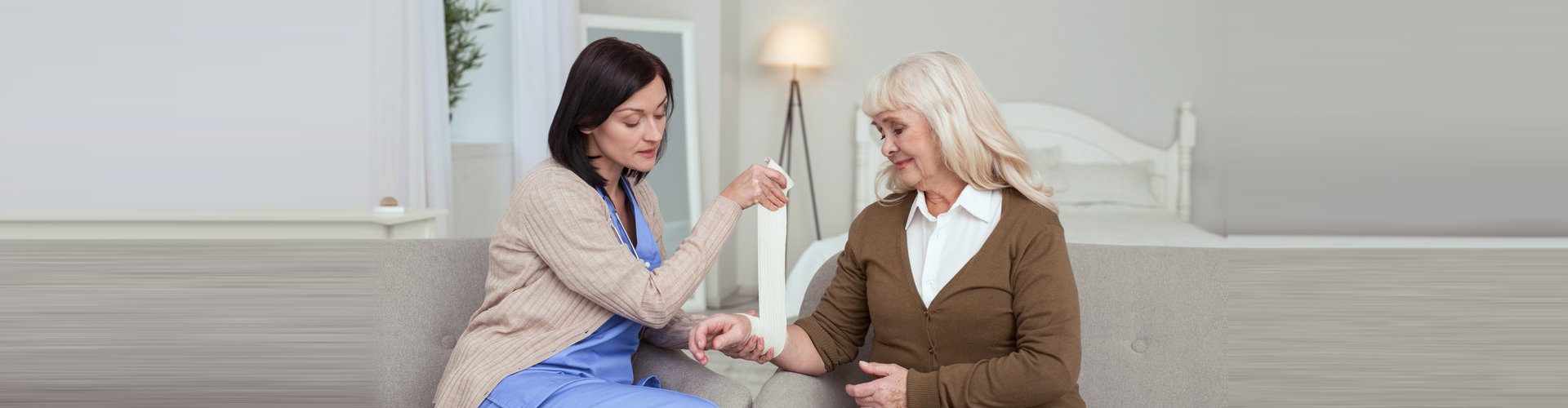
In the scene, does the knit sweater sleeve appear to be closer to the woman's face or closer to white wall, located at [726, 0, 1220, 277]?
the woman's face

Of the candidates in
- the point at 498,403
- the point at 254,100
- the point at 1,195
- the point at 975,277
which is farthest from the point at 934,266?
the point at 1,195

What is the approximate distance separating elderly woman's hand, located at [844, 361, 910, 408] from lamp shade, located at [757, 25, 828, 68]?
3961mm

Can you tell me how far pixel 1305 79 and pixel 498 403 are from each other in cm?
115

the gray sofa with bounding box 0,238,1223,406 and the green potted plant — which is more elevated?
the green potted plant

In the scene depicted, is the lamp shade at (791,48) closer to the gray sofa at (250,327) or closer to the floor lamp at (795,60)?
the floor lamp at (795,60)

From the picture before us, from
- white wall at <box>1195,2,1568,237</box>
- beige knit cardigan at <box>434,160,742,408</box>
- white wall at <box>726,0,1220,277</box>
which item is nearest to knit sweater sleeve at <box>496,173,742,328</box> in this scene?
beige knit cardigan at <box>434,160,742,408</box>

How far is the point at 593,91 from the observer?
1545 mm

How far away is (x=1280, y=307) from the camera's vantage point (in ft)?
3.75

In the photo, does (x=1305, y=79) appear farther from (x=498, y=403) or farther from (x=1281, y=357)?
(x=498, y=403)

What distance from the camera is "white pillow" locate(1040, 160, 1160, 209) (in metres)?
5.12

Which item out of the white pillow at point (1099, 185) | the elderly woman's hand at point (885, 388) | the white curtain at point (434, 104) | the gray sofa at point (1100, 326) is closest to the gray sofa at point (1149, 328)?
the gray sofa at point (1100, 326)

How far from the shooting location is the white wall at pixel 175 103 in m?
1.33

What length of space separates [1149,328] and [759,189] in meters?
0.74

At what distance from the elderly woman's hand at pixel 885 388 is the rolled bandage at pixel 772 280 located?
155mm
